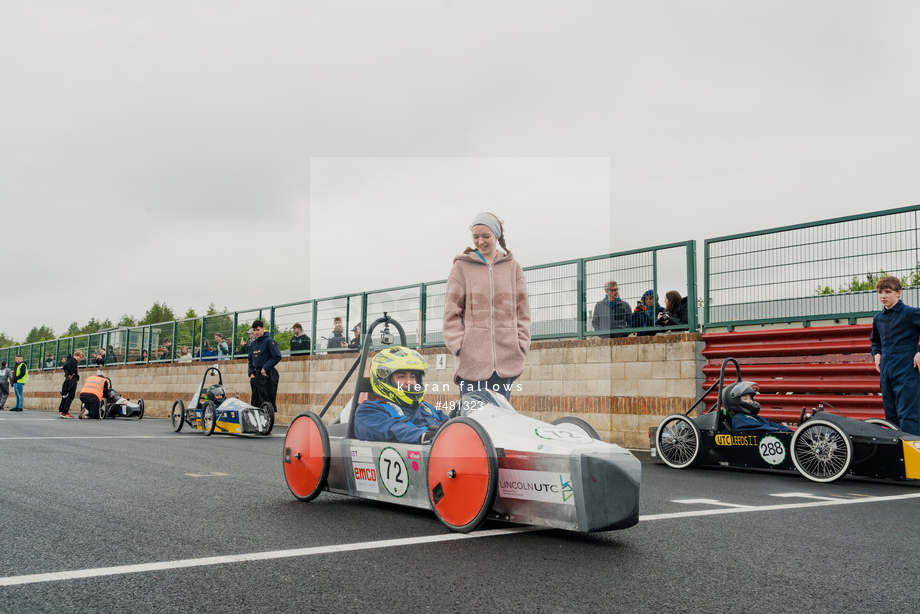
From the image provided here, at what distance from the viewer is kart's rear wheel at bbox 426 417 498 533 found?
389 cm

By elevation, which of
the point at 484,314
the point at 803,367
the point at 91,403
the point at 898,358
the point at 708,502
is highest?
the point at 484,314

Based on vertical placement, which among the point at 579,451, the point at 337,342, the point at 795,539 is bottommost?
the point at 795,539

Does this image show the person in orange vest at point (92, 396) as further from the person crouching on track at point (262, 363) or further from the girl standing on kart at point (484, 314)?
the girl standing on kart at point (484, 314)

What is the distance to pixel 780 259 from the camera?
33.6 ft

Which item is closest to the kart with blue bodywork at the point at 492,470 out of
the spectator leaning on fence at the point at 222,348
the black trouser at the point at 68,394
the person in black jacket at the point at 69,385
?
the spectator leaning on fence at the point at 222,348

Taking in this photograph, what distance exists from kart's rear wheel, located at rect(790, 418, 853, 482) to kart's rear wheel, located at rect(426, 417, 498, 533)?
15.6 ft

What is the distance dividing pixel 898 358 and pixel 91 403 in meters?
18.9

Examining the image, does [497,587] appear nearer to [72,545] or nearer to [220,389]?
[72,545]

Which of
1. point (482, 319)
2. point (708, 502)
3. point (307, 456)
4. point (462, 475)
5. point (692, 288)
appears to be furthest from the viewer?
point (692, 288)

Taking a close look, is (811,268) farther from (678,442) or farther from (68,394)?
(68,394)

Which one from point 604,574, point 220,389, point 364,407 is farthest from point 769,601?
point 220,389

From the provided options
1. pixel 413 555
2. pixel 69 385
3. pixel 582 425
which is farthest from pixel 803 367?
pixel 69 385

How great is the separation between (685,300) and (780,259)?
148 centimetres

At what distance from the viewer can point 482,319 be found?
492 cm
